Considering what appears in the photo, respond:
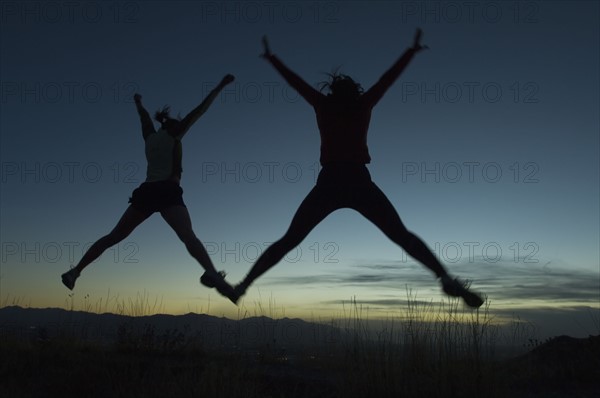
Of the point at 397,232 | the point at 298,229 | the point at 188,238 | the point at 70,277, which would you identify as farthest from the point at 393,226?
the point at 70,277

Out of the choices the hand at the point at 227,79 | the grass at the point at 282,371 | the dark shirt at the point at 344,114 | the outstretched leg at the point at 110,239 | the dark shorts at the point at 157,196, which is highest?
the hand at the point at 227,79

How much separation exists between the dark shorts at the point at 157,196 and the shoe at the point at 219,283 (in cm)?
101

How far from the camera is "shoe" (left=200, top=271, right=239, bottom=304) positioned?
21.4 ft

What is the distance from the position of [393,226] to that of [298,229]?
104 centimetres

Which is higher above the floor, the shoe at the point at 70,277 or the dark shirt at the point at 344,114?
the dark shirt at the point at 344,114

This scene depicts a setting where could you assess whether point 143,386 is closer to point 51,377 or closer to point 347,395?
point 51,377

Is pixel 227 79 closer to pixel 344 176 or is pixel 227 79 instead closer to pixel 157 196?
pixel 157 196

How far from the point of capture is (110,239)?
24.3ft


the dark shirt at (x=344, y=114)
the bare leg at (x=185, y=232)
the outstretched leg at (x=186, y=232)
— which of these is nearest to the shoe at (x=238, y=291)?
the outstretched leg at (x=186, y=232)

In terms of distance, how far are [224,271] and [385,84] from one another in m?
2.97

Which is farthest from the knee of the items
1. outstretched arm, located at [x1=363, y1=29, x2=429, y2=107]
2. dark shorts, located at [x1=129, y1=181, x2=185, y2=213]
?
outstretched arm, located at [x1=363, y1=29, x2=429, y2=107]

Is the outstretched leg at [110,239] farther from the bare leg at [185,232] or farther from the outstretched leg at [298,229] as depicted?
the outstretched leg at [298,229]

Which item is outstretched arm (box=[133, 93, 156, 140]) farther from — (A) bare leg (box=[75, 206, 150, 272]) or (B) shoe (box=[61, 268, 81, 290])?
(B) shoe (box=[61, 268, 81, 290])

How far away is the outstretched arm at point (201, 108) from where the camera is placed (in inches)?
296
